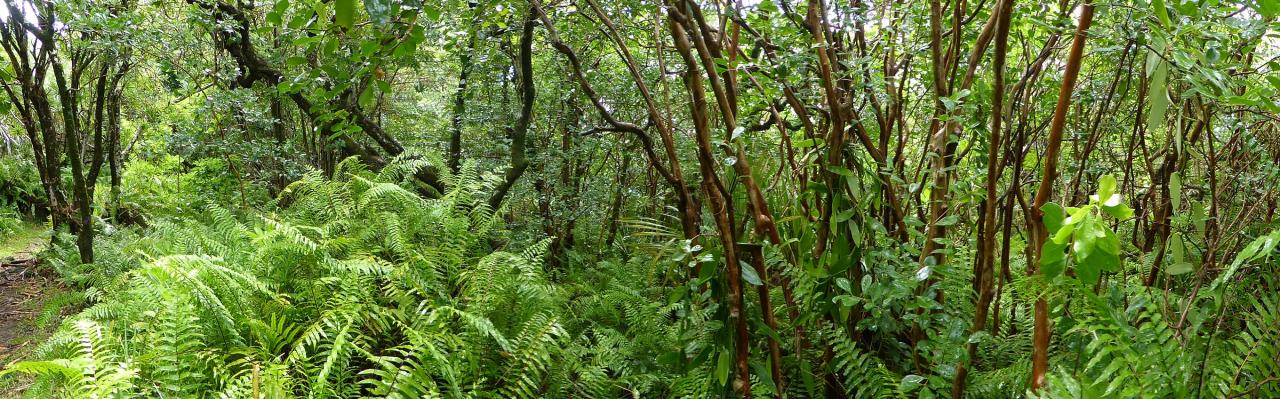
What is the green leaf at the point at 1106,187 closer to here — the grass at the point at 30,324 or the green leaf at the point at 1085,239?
the green leaf at the point at 1085,239

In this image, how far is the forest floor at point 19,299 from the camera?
431 cm

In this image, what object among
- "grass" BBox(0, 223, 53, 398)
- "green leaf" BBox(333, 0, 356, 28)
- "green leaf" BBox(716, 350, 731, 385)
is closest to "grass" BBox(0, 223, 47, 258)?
"grass" BBox(0, 223, 53, 398)

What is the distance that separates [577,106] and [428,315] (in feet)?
6.89

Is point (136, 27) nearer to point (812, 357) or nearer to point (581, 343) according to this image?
point (581, 343)

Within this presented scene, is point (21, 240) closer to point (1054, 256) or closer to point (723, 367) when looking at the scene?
point (723, 367)

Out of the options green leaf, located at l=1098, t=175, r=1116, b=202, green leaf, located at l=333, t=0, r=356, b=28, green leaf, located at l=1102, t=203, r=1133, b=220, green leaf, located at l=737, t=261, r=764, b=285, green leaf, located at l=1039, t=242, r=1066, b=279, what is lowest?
green leaf, located at l=737, t=261, r=764, b=285

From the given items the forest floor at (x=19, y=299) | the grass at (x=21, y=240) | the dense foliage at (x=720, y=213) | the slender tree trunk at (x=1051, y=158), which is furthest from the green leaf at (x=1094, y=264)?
the grass at (x=21, y=240)

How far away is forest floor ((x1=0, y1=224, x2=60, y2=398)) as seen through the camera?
14.1ft

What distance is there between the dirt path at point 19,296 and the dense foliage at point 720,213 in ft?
1.08

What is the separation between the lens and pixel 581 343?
3.27 metres

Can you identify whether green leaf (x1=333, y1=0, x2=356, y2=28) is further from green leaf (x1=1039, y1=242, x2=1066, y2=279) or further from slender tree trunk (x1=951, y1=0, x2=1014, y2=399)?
slender tree trunk (x1=951, y1=0, x2=1014, y2=399)

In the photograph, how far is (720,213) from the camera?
4.89 feet

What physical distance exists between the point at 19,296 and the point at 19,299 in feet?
0.40

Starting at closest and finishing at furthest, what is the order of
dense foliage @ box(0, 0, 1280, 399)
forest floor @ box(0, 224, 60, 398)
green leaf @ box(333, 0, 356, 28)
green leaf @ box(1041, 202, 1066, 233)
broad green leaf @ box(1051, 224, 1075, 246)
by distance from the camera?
green leaf @ box(333, 0, 356, 28) → broad green leaf @ box(1051, 224, 1075, 246) → green leaf @ box(1041, 202, 1066, 233) → dense foliage @ box(0, 0, 1280, 399) → forest floor @ box(0, 224, 60, 398)
